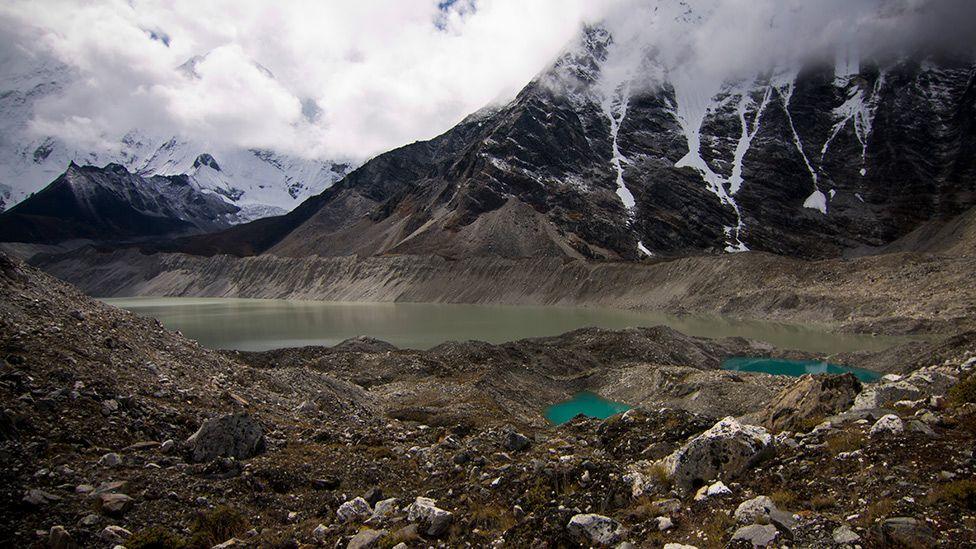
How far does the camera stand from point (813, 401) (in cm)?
1234

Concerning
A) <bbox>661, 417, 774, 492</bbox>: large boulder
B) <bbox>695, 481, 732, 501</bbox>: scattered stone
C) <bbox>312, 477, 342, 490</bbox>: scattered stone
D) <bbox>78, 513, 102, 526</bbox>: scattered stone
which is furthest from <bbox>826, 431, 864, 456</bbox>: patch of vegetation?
<bbox>78, 513, 102, 526</bbox>: scattered stone

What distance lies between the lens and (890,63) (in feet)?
630

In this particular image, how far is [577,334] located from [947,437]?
Result: 1640 inches

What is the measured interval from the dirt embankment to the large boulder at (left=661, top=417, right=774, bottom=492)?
5799cm

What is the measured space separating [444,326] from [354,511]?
2552 inches

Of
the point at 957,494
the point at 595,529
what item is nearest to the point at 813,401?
the point at 957,494

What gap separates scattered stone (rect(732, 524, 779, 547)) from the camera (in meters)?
6.62

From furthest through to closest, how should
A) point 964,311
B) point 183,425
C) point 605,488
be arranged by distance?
point 964,311 < point 183,425 < point 605,488

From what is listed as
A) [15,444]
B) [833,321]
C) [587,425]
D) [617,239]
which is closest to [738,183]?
[617,239]

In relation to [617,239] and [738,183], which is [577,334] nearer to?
[617,239]

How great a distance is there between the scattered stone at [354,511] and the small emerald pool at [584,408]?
20200mm

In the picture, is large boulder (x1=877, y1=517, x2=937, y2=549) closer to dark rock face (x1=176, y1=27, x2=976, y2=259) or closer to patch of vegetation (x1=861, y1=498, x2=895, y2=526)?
patch of vegetation (x1=861, y1=498, x2=895, y2=526)

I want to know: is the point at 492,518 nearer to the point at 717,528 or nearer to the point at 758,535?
the point at 717,528

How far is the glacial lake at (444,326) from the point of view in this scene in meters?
58.6
